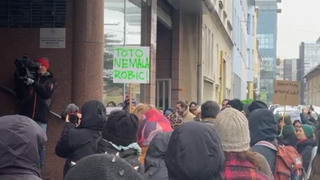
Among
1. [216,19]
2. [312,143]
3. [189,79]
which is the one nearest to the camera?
[312,143]

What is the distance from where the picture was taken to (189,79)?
24.1m

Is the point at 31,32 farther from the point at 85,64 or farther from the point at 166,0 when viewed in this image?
the point at 166,0

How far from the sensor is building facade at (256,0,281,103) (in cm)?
12812

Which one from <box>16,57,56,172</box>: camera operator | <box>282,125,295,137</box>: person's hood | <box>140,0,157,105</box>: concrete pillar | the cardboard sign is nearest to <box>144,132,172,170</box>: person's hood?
<box>282,125,295,137</box>: person's hood

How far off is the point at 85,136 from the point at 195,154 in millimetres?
2383

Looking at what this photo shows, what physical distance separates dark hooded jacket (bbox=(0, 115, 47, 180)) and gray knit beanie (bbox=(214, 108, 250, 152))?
1638mm

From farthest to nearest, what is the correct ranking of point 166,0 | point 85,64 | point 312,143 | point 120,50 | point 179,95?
1. point 179,95
2. point 166,0
3. point 85,64
4. point 120,50
5. point 312,143

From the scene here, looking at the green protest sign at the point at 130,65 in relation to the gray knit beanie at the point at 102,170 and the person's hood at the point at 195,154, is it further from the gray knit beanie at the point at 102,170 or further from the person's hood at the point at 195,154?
the gray knit beanie at the point at 102,170

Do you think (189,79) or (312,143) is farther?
(189,79)

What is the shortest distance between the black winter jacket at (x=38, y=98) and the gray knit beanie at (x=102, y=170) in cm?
873

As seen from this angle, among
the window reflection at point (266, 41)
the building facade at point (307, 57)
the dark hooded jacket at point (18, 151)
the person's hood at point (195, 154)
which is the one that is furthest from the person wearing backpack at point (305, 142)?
the window reflection at point (266, 41)

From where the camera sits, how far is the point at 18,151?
3990 mm

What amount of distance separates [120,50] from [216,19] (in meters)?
19.7

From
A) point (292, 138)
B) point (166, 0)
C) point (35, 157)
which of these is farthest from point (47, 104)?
point (166, 0)
